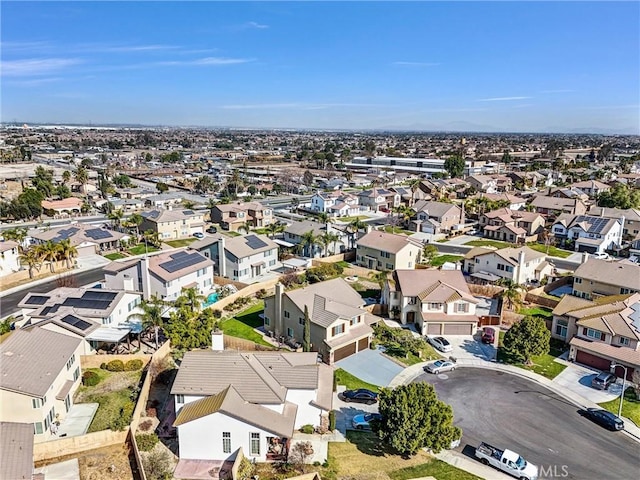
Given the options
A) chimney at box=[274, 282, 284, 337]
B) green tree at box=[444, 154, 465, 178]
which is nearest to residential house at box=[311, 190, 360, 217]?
green tree at box=[444, 154, 465, 178]

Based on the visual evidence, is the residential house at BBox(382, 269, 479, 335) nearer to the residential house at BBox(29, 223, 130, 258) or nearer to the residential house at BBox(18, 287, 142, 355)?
the residential house at BBox(18, 287, 142, 355)

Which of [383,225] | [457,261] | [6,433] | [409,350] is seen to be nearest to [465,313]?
[409,350]

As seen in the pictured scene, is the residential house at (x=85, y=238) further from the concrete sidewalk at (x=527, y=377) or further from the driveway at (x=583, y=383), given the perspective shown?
the driveway at (x=583, y=383)

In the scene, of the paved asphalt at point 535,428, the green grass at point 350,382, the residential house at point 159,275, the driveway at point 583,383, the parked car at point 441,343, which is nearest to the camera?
the paved asphalt at point 535,428

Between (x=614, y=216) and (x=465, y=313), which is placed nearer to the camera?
(x=465, y=313)

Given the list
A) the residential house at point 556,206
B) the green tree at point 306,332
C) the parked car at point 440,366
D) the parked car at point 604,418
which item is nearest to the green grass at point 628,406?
the parked car at point 604,418

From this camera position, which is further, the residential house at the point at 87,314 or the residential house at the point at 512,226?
the residential house at the point at 512,226

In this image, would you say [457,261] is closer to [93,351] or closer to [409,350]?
[409,350]

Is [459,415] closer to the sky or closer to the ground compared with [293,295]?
closer to the ground
